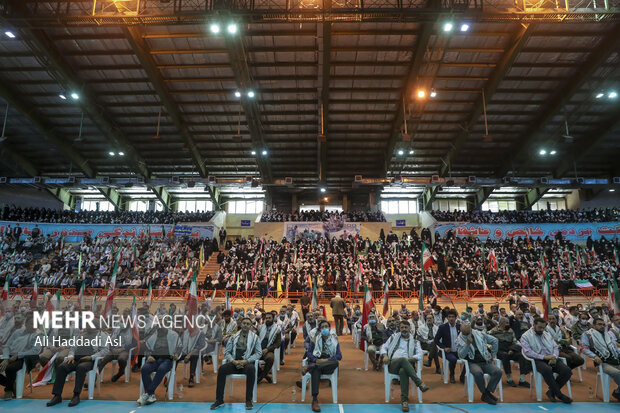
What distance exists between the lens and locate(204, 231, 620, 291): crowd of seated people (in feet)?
66.4

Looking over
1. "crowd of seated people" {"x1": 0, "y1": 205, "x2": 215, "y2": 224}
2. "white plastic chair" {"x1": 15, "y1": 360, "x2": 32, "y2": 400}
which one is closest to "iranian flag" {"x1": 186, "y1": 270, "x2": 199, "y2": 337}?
"white plastic chair" {"x1": 15, "y1": 360, "x2": 32, "y2": 400}

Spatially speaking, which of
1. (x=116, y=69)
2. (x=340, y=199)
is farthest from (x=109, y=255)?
(x=340, y=199)

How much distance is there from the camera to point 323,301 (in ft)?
62.1

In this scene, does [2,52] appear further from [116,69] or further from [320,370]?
[320,370]

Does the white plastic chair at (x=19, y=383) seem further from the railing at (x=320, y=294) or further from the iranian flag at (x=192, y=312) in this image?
the railing at (x=320, y=294)

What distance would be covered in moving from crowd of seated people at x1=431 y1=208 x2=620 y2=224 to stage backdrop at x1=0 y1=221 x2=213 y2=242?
20641mm

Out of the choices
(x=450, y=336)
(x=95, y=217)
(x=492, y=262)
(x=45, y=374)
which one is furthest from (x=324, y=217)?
(x=45, y=374)

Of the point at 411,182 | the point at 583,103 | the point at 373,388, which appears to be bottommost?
the point at 373,388

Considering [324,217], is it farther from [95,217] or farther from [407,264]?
[95,217]

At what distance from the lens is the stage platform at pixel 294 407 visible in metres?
6.32

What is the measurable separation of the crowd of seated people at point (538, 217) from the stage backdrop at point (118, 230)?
67.7ft

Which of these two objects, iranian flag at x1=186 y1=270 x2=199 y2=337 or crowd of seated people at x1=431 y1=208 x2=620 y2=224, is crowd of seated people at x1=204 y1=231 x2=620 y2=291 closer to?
crowd of seated people at x1=431 y1=208 x2=620 y2=224

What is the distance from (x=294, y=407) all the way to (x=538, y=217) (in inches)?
1220

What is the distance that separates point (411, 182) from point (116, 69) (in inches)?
875
